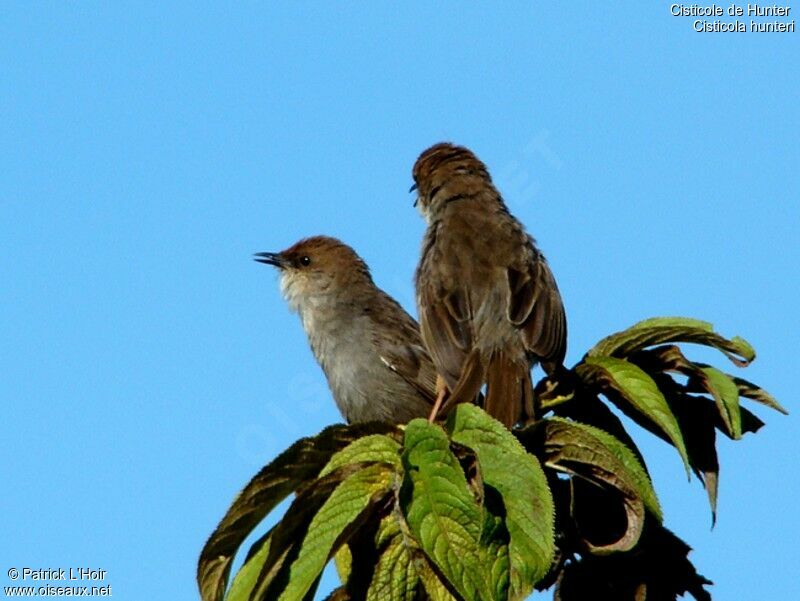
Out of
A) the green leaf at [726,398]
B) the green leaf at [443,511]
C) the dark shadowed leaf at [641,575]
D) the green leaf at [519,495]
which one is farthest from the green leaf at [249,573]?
the green leaf at [726,398]

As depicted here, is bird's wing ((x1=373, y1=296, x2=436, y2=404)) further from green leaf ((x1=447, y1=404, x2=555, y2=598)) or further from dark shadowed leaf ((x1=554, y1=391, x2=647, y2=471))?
green leaf ((x1=447, y1=404, x2=555, y2=598))

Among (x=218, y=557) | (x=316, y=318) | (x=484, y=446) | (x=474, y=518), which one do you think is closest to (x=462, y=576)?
(x=474, y=518)

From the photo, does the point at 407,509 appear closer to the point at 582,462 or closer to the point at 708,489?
the point at 582,462

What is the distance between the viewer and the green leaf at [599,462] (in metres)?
3.22

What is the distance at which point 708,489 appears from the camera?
3.68 meters

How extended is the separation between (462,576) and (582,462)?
0.66 meters

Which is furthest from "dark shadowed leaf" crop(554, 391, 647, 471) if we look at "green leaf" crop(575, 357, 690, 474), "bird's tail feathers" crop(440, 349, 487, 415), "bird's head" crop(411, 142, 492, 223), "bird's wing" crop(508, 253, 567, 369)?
"bird's head" crop(411, 142, 492, 223)

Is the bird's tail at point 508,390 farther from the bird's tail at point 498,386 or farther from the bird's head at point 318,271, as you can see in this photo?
the bird's head at point 318,271

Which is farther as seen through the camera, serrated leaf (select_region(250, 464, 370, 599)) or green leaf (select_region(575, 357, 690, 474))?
green leaf (select_region(575, 357, 690, 474))

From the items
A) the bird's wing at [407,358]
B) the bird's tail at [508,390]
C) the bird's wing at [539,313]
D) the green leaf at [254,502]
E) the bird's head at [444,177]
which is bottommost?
the green leaf at [254,502]

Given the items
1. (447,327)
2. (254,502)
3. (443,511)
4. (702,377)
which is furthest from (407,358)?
(443,511)

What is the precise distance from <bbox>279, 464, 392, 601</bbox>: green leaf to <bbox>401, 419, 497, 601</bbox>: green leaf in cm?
15

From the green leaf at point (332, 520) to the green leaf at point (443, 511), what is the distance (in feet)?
0.51

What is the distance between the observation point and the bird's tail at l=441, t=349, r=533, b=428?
5.09m
